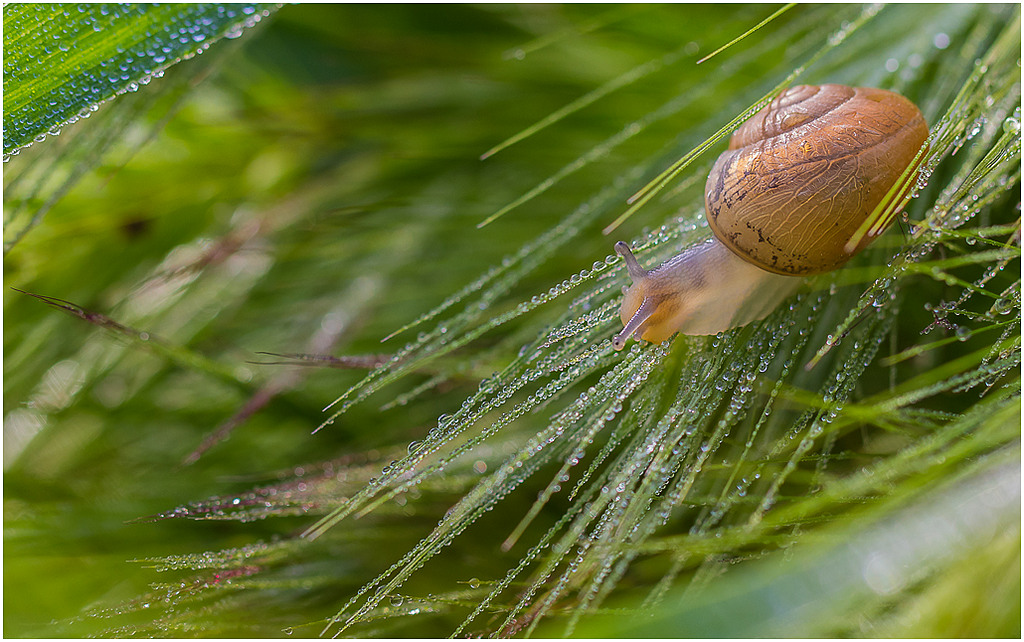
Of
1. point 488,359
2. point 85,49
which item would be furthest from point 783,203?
point 85,49

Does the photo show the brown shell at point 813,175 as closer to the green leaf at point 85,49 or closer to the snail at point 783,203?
the snail at point 783,203

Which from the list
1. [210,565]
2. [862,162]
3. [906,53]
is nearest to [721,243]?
[862,162]

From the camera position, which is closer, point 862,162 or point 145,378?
point 862,162

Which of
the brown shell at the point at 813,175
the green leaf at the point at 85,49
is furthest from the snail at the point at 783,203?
the green leaf at the point at 85,49

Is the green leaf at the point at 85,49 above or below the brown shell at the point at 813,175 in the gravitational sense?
above

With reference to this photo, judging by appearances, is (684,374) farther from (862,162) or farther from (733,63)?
(733,63)

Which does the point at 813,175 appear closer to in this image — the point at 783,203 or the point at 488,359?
the point at 783,203
